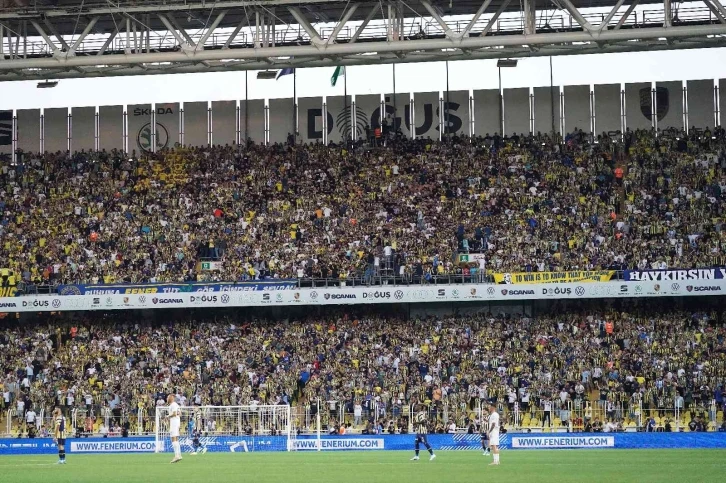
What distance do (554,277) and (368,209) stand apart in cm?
1028

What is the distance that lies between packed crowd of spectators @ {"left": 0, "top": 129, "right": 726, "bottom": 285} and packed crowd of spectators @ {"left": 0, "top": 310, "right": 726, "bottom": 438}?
2.40 meters

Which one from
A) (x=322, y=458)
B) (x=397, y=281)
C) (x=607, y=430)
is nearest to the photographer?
(x=322, y=458)

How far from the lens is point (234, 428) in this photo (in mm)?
40031

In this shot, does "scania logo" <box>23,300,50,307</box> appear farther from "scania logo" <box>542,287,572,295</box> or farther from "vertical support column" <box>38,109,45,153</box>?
"scania logo" <box>542,287,572,295</box>

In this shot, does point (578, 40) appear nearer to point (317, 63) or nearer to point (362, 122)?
point (317, 63)

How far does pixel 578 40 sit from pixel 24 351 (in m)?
Result: 27.4

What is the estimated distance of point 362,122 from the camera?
194ft

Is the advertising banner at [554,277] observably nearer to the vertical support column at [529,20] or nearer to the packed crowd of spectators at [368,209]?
the packed crowd of spectators at [368,209]

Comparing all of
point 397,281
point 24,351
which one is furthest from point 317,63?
point 24,351

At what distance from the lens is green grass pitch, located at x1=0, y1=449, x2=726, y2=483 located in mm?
21688

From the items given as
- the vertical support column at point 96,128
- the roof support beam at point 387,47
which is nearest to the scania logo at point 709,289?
the roof support beam at point 387,47

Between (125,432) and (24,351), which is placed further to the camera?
(24,351)

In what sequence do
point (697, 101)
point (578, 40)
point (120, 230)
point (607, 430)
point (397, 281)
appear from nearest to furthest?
point (578, 40) → point (607, 430) → point (397, 281) → point (120, 230) → point (697, 101)

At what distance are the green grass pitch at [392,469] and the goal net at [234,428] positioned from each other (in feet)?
22.3
